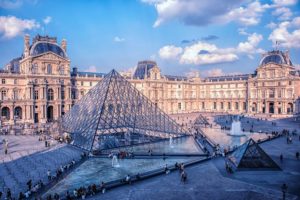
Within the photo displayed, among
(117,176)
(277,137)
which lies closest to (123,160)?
(117,176)

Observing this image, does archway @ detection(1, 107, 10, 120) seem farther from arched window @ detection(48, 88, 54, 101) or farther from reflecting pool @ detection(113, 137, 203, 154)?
reflecting pool @ detection(113, 137, 203, 154)

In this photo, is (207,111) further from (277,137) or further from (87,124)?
(87,124)

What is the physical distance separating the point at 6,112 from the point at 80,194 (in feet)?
140

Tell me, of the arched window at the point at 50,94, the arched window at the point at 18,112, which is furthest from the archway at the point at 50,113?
the arched window at the point at 18,112

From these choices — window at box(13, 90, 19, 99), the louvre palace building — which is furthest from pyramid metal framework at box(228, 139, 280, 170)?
window at box(13, 90, 19, 99)

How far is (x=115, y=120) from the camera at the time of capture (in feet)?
102

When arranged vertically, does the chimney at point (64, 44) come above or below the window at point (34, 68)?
above

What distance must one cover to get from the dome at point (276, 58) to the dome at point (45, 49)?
4644 cm

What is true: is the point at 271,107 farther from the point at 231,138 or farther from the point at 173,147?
the point at 173,147

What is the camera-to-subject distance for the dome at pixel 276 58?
66.1 m

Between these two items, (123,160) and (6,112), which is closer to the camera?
(123,160)

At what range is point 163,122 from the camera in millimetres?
33312

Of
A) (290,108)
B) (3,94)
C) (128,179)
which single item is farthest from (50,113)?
(290,108)

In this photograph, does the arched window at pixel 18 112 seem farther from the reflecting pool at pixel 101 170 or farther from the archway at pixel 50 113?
the reflecting pool at pixel 101 170
